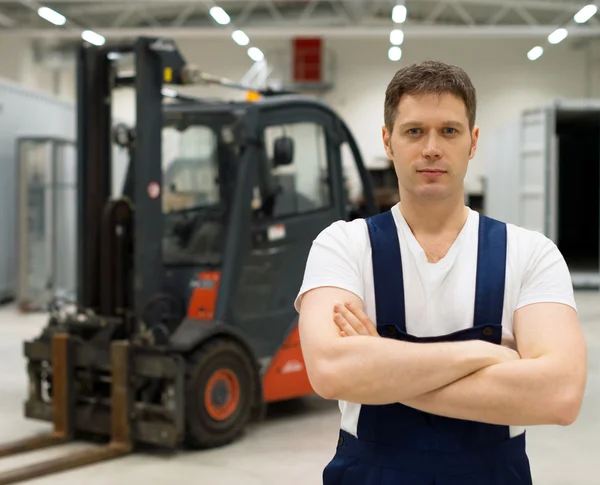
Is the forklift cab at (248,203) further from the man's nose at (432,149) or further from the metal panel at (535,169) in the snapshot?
the metal panel at (535,169)

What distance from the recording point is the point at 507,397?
1705mm

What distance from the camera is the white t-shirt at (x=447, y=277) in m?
1.82

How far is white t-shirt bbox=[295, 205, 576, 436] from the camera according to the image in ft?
5.97

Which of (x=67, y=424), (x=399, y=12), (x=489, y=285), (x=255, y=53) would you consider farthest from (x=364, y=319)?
(x=255, y=53)

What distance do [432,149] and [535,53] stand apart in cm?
1972

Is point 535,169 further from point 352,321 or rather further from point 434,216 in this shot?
point 352,321

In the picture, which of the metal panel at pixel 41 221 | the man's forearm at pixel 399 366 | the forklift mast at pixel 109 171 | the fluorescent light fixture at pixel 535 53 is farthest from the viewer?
the fluorescent light fixture at pixel 535 53

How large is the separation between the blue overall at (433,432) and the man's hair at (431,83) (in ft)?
1.03

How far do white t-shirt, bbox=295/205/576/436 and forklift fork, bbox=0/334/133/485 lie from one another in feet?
11.0

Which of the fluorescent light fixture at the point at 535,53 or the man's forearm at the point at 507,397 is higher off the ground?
the fluorescent light fixture at the point at 535,53

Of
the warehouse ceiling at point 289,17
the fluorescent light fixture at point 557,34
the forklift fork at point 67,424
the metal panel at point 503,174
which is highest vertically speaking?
the warehouse ceiling at point 289,17

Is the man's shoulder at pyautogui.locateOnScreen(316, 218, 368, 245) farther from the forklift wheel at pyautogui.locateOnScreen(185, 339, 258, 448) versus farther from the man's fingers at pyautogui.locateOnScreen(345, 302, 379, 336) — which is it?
the forklift wheel at pyautogui.locateOnScreen(185, 339, 258, 448)

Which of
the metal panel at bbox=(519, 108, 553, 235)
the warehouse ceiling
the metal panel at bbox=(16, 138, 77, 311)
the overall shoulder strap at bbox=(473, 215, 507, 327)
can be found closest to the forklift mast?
the overall shoulder strap at bbox=(473, 215, 507, 327)

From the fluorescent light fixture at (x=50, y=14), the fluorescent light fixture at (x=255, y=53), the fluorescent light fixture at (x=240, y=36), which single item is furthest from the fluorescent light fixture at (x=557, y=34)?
the fluorescent light fixture at (x=50, y=14)
